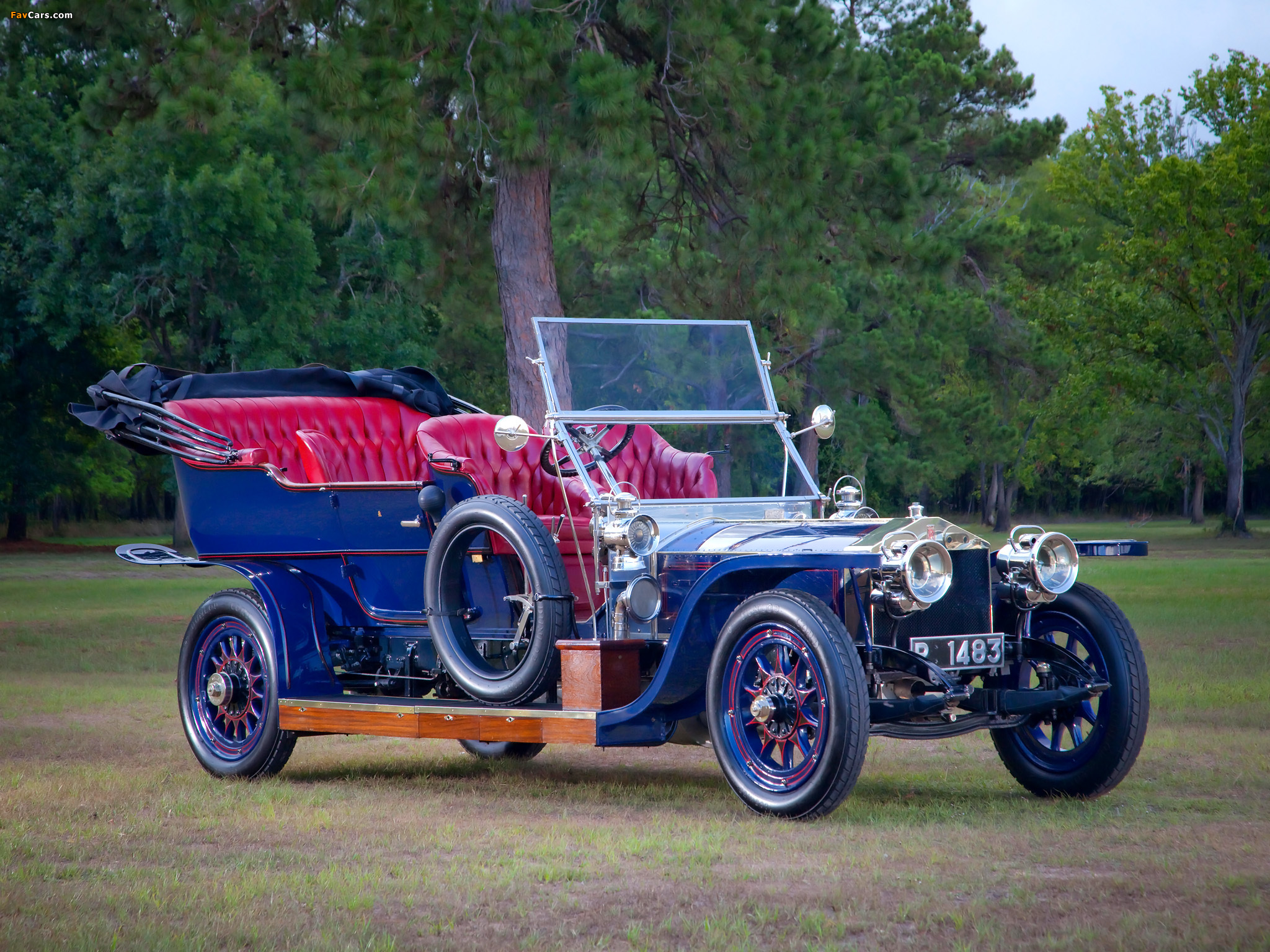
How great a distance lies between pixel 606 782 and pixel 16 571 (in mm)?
24098

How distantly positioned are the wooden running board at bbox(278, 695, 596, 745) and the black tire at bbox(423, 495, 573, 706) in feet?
0.34

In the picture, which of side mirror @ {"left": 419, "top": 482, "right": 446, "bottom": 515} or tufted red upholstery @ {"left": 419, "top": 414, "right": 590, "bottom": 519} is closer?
side mirror @ {"left": 419, "top": 482, "right": 446, "bottom": 515}

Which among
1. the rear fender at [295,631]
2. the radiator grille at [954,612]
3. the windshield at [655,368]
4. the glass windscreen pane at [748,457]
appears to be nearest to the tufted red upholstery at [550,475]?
the glass windscreen pane at [748,457]

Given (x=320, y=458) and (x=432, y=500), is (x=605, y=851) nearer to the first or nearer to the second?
(x=432, y=500)

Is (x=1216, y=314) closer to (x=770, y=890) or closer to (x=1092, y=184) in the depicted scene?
(x=1092, y=184)

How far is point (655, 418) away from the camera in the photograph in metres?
7.46

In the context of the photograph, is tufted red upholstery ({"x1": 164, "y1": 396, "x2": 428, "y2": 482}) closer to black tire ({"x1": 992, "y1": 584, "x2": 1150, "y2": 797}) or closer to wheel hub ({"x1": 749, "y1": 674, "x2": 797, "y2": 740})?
wheel hub ({"x1": 749, "y1": 674, "x2": 797, "y2": 740})

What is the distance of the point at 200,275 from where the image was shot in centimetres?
3142

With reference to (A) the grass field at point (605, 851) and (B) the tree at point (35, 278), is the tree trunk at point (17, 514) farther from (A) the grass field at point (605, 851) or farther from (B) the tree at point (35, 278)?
(A) the grass field at point (605, 851)

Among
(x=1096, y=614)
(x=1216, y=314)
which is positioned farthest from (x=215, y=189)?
(x=1096, y=614)

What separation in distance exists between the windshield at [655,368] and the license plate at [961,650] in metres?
2.06

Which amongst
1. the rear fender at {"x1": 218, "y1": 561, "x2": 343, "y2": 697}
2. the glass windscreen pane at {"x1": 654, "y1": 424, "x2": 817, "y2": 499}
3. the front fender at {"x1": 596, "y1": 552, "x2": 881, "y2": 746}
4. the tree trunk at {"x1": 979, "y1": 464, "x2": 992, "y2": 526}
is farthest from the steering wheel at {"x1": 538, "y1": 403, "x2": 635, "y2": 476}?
the tree trunk at {"x1": 979, "y1": 464, "x2": 992, "y2": 526}

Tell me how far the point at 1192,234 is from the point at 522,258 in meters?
24.2

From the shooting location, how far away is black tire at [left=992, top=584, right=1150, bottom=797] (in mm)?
6277
